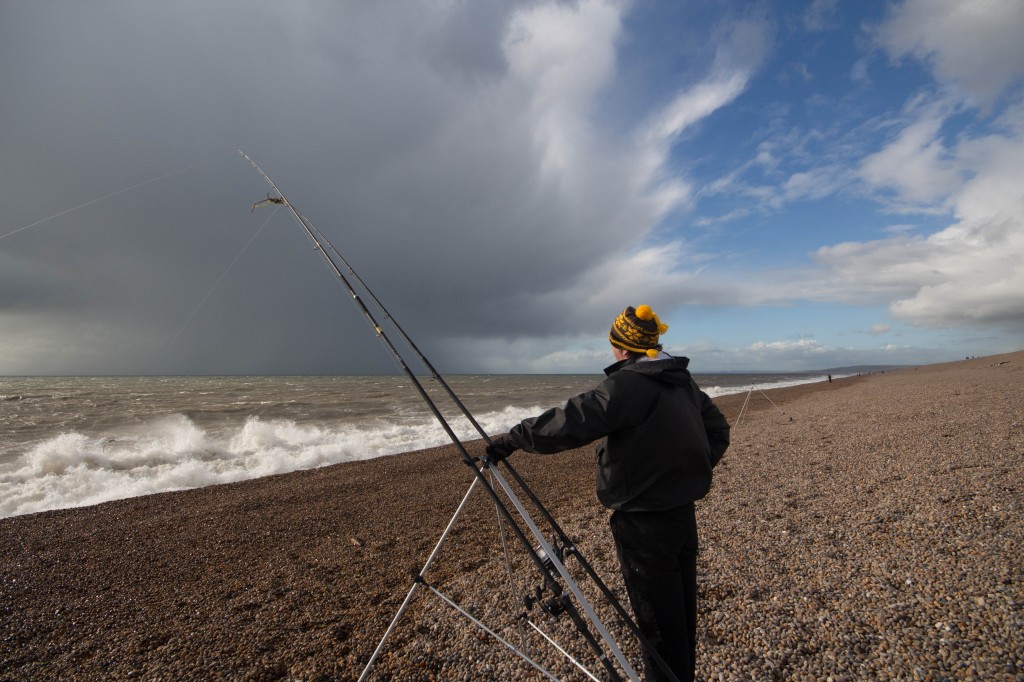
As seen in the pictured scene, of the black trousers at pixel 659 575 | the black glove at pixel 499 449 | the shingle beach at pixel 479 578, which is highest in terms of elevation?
the black glove at pixel 499 449

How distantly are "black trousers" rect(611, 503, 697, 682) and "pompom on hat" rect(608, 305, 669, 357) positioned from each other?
91cm

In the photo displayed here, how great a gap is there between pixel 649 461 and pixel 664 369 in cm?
48

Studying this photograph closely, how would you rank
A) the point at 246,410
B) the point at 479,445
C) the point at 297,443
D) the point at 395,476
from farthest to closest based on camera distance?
the point at 246,410
the point at 297,443
the point at 479,445
the point at 395,476

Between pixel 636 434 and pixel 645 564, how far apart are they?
2.51 ft

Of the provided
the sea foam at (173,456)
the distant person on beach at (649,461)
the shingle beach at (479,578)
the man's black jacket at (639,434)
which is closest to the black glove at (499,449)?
the distant person on beach at (649,461)

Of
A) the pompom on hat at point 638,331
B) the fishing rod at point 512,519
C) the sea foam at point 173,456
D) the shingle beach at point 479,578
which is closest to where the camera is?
the fishing rod at point 512,519

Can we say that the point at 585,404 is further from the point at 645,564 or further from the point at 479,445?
the point at 479,445

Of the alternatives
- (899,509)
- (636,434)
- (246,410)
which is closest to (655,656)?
(636,434)

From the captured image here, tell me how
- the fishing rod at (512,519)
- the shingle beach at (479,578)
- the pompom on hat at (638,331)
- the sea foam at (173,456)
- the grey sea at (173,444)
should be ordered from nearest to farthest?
1. the fishing rod at (512,519)
2. the pompom on hat at (638,331)
3. the shingle beach at (479,578)
4. the sea foam at (173,456)
5. the grey sea at (173,444)

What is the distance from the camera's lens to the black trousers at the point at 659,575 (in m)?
2.54

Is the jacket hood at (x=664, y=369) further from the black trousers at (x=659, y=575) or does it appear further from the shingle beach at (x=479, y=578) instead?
the shingle beach at (x=479, y=578)

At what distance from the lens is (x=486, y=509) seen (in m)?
7.77

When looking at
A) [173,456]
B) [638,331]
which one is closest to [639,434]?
[638,331]

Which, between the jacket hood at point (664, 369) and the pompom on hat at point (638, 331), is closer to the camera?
the jacket hood at point (664, 369)
